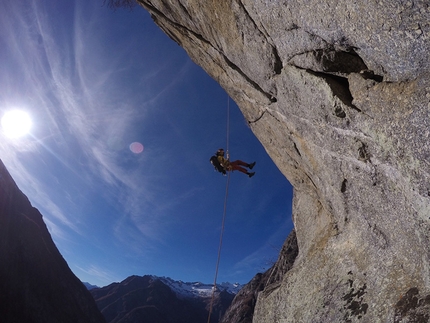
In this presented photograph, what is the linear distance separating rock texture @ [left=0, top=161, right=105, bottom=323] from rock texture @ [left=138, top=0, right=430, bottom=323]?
36737 mm

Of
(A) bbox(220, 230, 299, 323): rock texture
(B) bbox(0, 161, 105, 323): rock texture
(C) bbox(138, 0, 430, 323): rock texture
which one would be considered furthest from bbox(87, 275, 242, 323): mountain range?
(C) bbox(138, 0, 430, 323): rock texture

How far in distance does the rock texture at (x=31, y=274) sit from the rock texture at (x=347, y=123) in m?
36.7

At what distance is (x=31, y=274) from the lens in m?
35.1

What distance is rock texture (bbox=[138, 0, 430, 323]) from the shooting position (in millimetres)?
3490

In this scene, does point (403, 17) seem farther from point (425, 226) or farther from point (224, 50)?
point (224, 50)

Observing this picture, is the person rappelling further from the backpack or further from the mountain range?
the mountain range

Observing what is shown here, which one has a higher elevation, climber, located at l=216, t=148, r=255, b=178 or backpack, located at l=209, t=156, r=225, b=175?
climber, located at l=216, t=148, r=255, b=178

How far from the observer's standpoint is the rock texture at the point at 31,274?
3130 centimetres

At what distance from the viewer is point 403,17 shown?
306 centimetres

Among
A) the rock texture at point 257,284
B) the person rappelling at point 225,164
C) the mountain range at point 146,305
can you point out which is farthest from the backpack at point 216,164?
the mountain range at point 146,305

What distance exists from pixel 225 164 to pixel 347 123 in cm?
777

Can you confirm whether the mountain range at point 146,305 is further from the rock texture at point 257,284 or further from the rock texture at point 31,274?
the rock texture at point 257,284

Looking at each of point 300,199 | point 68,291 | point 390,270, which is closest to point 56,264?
point 68,291

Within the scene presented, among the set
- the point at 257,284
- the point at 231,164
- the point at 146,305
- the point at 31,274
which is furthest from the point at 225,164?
the point at 146,305
